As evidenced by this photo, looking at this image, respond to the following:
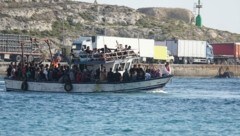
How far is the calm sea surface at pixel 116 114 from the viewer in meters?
40.6

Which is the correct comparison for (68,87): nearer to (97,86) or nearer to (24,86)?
(97,86)

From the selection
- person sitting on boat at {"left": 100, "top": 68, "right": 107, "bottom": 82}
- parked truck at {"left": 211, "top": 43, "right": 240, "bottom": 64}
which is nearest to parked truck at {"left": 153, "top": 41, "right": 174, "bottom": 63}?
parked truck at {"left": 211, "top": 43, "right": 240, "bottom": 64}

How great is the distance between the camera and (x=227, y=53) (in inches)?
6270

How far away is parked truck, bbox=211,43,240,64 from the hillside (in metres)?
18.0

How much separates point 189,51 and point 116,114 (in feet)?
324

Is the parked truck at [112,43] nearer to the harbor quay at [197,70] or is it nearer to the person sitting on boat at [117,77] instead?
the harbor quay at [197,70]

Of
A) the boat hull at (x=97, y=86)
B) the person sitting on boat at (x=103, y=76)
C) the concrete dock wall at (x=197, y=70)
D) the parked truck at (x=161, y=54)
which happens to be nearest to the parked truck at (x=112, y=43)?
the parked truck at (x=161, y=54)

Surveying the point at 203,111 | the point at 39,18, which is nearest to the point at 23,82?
the point at 203,111

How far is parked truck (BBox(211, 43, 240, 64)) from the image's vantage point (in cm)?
15525

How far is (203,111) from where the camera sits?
51.0 m

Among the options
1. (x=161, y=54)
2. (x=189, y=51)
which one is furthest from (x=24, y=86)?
(x=189, y=51)

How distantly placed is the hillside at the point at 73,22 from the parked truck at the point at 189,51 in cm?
1536

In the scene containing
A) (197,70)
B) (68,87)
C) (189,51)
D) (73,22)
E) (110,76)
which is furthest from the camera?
(73,22)

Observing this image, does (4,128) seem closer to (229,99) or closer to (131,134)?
(131,134)
